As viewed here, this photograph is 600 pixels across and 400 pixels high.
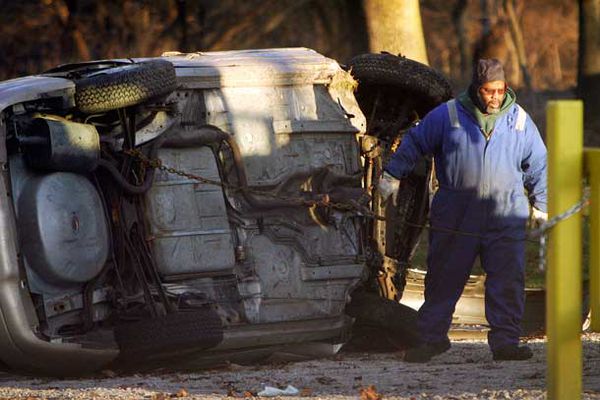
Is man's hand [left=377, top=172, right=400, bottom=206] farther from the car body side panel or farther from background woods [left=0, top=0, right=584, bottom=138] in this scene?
background woods [left=0, top=0, right=584, bottom=138]

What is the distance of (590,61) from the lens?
20.6 metres

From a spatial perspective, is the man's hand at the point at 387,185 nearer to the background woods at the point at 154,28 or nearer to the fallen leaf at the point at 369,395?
the fallen leaf at the point at 369,395

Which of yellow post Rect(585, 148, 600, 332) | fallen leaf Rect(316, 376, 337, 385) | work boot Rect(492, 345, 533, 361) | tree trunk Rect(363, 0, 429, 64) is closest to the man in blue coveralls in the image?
work boot Rect(492, 345, 533, 361)

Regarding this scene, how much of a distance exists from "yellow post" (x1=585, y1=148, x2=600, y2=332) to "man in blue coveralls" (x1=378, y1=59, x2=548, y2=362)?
245cm

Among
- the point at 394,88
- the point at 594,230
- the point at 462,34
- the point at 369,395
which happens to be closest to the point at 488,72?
the point at 394,88

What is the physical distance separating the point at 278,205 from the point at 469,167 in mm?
1100

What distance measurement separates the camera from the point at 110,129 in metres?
8.17

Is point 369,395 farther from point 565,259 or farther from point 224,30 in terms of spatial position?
point 224,30

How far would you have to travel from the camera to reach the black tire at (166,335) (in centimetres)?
Result: 781

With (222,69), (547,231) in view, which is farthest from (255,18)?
(547,231)

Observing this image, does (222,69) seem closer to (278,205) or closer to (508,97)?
(278,205)

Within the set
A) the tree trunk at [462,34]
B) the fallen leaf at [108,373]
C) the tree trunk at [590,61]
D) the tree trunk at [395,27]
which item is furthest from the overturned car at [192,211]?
the tree trunk at [462,34]

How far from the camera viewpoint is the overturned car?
24.7 feet

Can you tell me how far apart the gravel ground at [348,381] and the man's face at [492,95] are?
1.37m
